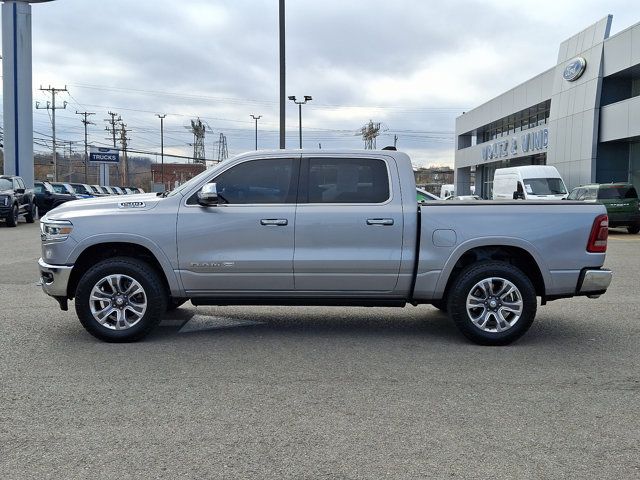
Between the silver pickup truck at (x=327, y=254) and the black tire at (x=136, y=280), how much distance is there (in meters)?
0.01

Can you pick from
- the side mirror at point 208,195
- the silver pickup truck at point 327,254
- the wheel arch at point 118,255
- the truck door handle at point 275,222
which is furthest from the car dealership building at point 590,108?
the wheel arch at point 118,255

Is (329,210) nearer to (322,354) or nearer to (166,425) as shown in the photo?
(322,354)

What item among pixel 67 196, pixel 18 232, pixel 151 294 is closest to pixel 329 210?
pixel 151 294

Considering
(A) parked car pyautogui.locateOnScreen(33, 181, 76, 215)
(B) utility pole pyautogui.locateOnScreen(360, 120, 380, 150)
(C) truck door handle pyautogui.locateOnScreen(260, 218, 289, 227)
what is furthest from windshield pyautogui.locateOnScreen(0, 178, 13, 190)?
(B) utility pole pyautogui.locateOnScreen(360, 120, 380, 150)

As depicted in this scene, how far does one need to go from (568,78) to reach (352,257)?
30885mm

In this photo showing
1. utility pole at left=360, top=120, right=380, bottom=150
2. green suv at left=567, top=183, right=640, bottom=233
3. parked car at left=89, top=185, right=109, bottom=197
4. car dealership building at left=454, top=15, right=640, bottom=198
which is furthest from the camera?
utility pole at left=360, top=120, right=380, bottom=150

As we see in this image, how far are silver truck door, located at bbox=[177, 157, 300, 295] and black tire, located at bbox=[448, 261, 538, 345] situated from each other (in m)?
1.66

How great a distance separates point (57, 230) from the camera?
601 cm

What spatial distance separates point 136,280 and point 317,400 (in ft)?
8.01

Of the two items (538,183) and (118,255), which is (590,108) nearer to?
(538,183)

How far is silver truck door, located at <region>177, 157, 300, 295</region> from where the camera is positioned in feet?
19.6

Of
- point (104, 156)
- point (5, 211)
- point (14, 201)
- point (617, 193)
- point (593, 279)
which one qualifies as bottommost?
point (5, 211)

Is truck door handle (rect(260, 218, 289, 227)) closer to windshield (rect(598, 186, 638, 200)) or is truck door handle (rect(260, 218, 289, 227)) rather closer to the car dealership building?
windshield (rect(598, 186, 638, 200))

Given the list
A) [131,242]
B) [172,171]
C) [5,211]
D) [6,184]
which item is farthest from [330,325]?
[172,171]
